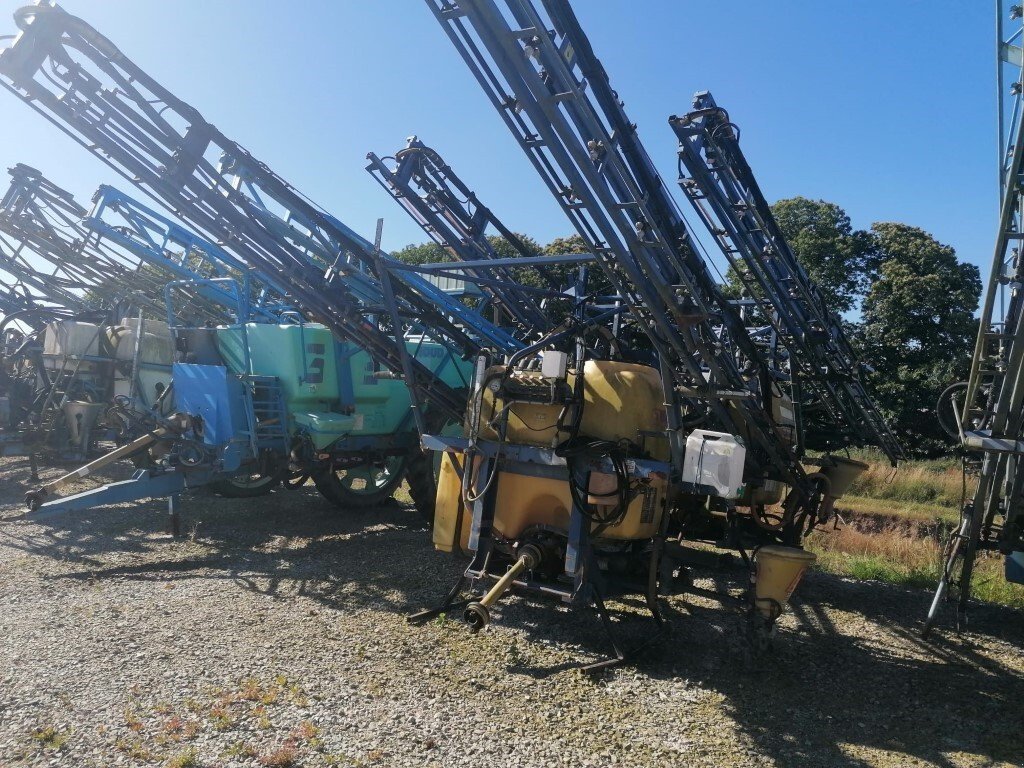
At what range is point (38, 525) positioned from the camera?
8.82 m

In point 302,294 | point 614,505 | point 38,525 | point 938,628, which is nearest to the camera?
point 614,505

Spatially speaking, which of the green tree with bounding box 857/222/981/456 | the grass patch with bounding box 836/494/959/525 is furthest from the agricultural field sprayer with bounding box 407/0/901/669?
the green tree with bounding box 857/222/981/456

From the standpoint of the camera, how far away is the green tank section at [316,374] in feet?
28.2

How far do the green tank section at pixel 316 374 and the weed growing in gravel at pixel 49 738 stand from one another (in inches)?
186

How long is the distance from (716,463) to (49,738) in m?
Answer: 4.06

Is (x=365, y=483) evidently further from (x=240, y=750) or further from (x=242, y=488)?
(x=240, y=750)

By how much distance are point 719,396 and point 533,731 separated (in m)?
2.66

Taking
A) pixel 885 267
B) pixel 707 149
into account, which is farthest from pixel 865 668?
pixel 885 267

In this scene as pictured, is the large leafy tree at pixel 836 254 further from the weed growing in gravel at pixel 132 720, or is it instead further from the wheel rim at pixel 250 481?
the weed growing in gravel at pixel 132 720

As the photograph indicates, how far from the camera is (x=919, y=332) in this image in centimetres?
2191

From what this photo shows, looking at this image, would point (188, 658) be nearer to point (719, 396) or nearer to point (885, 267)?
point (719, 396)

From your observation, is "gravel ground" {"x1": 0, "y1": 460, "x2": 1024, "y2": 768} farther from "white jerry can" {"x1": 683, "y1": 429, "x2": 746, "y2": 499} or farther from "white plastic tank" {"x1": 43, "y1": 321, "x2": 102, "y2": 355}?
"white plastic tank" {"x1": 43, "y1": 321, "x2": 102, "y2": 355}

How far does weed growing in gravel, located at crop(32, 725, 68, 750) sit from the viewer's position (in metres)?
3.85

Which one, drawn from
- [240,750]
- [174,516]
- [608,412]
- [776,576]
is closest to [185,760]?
[240,750]
